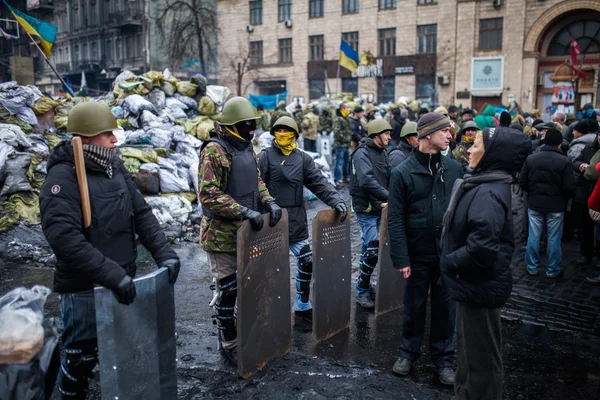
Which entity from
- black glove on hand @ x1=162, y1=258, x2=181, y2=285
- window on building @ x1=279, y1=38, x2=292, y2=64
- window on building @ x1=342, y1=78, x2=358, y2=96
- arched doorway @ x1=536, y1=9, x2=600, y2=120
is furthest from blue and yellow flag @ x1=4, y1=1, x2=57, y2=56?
window on building @ x1=279, y1=38, x2=292, y2=64

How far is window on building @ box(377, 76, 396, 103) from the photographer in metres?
39.1

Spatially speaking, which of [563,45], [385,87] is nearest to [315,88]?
[385,87]

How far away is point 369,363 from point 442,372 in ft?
2.03

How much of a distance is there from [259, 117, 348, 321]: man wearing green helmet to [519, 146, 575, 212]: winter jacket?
126 inches

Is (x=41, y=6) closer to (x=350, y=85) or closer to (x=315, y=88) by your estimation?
(x=315, y=88)

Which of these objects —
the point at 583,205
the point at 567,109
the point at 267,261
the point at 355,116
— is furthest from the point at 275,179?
the point at 567,109

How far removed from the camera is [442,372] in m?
3.94

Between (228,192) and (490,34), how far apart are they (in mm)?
34886

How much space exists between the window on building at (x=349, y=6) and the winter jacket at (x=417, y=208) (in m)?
38.2

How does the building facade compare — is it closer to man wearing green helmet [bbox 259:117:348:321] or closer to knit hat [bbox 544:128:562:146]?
knit hat [bbox 544:128:562:146]

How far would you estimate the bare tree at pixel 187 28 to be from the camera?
35.4 metres

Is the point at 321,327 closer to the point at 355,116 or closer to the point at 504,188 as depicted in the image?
the point at 504,188

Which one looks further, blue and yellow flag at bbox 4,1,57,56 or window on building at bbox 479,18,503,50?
window on building at bbox 479,18,503,50

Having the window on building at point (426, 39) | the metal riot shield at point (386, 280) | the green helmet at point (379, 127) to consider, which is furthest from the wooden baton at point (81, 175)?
the window on building at point (426, 39)
